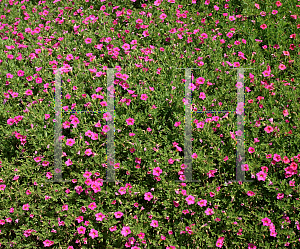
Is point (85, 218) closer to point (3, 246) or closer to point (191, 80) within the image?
point (3, 246)

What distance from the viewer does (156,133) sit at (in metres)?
4.15

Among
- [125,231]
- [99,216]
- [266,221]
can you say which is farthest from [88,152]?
[266,221]

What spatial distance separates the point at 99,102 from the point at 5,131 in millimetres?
1240

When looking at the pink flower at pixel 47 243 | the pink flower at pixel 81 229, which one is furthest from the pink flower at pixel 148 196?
the pink flower at pixel 47 243

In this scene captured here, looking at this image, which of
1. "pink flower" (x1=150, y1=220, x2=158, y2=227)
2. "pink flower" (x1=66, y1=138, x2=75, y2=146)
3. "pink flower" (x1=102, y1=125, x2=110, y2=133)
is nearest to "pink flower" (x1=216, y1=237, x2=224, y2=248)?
"pink flower" (x1=150, y1=220, x2=158, y2=227)

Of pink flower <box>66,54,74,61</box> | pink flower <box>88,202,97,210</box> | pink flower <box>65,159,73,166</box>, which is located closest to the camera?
pink flower <box>88,202,97,210</box>

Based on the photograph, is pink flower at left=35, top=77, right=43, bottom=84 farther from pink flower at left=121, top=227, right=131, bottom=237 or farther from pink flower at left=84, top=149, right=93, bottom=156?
pink flower at left=121, top=227, right=131, bottom=237

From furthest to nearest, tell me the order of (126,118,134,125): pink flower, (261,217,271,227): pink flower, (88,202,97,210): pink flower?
(126,118,134,125): pink flower < (88,202,97,210): pink flower < (261,217,271,227): pink flower

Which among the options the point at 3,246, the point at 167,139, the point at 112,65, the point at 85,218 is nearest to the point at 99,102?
the point at 112,65

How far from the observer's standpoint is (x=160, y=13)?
538 cm

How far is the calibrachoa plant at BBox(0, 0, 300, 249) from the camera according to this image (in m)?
3.50

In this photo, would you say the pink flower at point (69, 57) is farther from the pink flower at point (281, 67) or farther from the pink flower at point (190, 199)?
the pink flower at point (281, 67)

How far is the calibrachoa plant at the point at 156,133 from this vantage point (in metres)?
3.50

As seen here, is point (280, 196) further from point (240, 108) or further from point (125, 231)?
point (125, 231)
